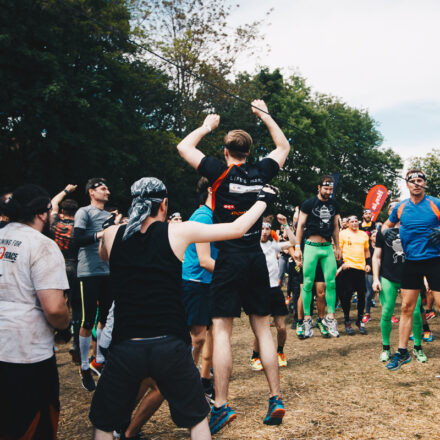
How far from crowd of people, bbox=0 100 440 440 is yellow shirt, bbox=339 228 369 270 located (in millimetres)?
2160

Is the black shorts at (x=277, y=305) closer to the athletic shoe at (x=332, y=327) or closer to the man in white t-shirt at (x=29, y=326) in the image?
the athletic shoe at (x=332, y=327)

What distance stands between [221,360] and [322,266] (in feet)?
13.6

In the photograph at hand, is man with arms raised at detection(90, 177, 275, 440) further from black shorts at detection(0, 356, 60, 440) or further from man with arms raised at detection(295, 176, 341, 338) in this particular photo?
man with arms raised at detection(295, 176, 341, 338)

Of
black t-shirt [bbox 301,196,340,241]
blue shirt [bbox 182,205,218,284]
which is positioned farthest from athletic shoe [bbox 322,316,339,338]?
blue shirt [bbox 182,205,218,284]

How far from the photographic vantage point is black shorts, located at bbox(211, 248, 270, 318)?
A: 3430 millimetres

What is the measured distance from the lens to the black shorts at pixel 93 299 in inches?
200

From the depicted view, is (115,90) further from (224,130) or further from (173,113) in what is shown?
(224,130)

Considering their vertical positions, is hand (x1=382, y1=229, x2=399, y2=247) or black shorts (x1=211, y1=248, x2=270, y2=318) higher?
hand (x1=382, y1=229, x2=399, y2=247)

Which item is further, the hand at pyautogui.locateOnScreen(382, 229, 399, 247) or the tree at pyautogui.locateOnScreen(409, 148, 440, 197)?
the tree at pyautogui.locateOnScreen(409, 148, 440, 197)

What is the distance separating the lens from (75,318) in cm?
588

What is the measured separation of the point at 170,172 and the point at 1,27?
36.5 feet

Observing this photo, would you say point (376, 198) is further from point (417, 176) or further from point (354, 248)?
point (417, 176)

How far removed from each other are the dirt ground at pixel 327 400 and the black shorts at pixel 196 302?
3.03 feet

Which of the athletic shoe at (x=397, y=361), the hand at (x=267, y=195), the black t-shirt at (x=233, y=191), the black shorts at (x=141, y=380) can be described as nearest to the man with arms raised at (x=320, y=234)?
A: the athletic shoe at (x=397, y=361)
